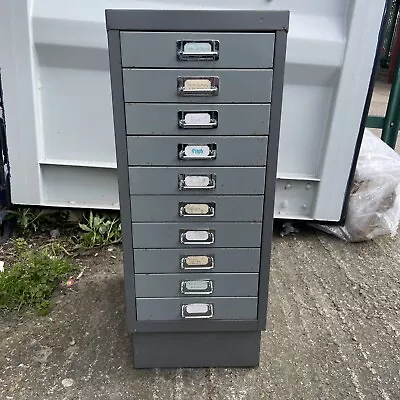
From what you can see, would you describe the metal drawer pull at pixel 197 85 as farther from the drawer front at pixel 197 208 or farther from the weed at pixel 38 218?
the weed at pixel 38 218

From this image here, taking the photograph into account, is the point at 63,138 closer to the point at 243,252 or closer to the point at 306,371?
the point at 243,252

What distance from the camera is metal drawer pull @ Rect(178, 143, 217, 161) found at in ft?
4.76

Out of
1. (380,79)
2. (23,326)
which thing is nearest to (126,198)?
(23,326)

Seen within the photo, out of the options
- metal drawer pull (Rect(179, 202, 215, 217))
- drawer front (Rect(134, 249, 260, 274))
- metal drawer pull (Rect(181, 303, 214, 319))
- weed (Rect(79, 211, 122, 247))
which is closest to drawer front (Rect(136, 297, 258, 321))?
metal drawer pull (Rect(181, 303, 214, 319))

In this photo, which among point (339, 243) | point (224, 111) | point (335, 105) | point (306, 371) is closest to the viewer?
point (224, 111)

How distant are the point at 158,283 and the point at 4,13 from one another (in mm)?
1548

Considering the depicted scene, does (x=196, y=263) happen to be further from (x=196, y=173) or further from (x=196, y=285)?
(x=196, y=173)

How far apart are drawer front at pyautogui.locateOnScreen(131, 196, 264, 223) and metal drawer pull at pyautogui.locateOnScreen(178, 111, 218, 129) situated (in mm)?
241

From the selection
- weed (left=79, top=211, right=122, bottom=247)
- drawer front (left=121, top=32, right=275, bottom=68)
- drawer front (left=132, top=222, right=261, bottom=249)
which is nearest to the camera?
drawer front (left=121, top=32, right=275, bottom=68)

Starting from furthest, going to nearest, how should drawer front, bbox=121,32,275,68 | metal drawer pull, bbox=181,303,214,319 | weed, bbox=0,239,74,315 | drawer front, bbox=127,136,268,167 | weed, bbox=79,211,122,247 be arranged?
weed, bbox=79,211,122,247 < weed, bbox=0,239,74,315 < metal drawer pull, bbox=181,303,214,319 < drawer front, bbox=127,136,268,167 < drawer front, bbox=121,32,275,68

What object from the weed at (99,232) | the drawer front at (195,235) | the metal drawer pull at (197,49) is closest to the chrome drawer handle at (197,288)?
the drawer front at (195,235)

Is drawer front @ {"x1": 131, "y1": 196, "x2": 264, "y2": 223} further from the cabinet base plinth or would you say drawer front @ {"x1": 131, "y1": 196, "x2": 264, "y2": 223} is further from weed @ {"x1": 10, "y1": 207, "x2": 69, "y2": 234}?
weed @ {"x1": 10, "y1": 207, "x2": 69, "y2": 234}

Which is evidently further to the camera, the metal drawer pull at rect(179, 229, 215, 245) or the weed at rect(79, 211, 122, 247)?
the weed at rect(79, 211, 122, 247)

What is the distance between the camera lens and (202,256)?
1604 mm
